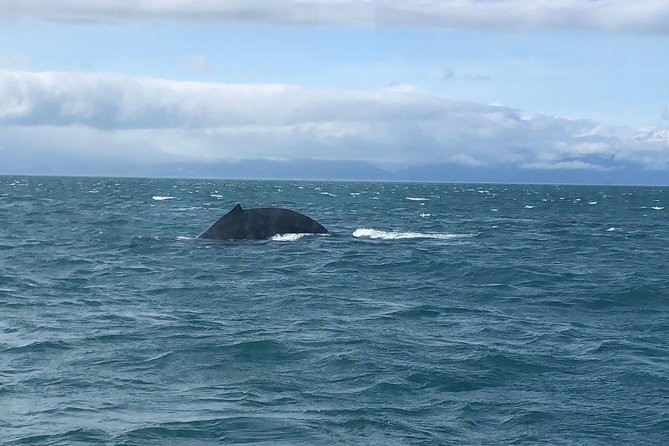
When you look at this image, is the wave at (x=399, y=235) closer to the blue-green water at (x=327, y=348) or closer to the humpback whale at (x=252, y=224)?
A: the humpback whale at (x=252, y=224)

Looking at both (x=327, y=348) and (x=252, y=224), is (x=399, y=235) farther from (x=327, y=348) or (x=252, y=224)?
(x=327, y=348)

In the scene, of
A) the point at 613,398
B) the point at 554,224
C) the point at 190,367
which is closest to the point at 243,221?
the point at 190,367

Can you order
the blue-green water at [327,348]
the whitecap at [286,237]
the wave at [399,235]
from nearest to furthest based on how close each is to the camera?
the blue-green water at [327,348] → the whitecap at [286,237] → the wave at [399,235]

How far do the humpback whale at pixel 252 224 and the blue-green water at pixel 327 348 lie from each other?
2.94 meters

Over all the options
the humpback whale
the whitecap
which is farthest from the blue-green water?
the whitecap

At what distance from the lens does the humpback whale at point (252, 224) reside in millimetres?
35531

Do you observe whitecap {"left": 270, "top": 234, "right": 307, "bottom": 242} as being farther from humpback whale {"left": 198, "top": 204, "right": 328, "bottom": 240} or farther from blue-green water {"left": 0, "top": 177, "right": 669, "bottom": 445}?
blue-green water {"left": 0, "top": 177, "right": 669, "bottom": 445}

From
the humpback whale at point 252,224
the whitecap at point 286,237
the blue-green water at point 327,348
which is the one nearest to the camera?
the blue-green water at point 327,348

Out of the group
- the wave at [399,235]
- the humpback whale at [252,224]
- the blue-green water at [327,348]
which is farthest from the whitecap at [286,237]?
the wave at [399,235]

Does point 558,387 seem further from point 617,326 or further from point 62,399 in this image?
point 62,399

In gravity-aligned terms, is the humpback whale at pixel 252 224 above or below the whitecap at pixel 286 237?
above

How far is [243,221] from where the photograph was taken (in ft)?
118

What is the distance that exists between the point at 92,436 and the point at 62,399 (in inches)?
71.2

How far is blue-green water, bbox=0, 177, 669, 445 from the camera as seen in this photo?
1181 cm
